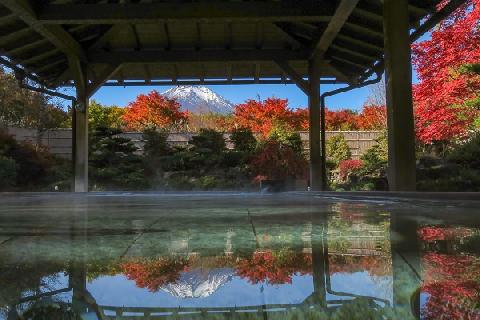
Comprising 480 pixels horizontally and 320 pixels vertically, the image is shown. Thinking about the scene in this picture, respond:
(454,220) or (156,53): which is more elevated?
(156,53)

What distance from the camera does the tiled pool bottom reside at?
2.99ft

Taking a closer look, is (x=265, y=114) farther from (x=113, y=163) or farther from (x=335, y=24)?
(x=335, y=24)

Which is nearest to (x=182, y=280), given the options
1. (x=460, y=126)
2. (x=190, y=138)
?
(x=460, y=126)

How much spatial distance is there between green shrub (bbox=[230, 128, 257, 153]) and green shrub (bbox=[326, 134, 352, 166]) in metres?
2.93

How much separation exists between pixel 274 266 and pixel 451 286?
46cm

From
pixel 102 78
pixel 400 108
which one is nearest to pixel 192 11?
pixel 102 78

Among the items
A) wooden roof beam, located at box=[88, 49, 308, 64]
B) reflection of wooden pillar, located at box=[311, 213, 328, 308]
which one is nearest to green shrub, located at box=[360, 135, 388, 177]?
wooden roof beam, located at box=[88, 49, 308, 64]

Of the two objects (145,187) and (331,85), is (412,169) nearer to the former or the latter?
(331,85)

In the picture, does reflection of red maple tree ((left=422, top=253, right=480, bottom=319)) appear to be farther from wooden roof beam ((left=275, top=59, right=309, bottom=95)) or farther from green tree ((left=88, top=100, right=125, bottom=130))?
green tree ((left=88, top=100, right=125, bottom=130))

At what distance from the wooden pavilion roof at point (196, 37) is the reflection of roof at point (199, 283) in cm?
524

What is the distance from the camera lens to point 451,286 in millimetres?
989

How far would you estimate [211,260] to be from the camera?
1.34m

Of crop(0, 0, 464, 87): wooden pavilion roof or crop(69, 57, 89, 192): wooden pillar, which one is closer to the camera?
crop(0, 0, 464, 87): wooden pavilion roof

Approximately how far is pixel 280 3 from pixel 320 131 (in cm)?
321
